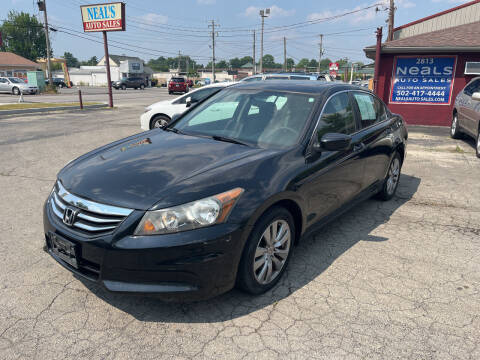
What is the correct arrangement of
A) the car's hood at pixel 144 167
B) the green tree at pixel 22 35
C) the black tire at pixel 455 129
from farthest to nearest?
the green tree at pixel 22 35, the black tire at pixel 455 129, the car's hood at pixel 144 167

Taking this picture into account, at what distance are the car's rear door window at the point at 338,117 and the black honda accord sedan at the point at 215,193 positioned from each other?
0.01m

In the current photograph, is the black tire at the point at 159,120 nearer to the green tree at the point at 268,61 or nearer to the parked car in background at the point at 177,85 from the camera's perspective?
the parked car in background at the point at 177,85

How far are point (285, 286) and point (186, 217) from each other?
47.7 inches

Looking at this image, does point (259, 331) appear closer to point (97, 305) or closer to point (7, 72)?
point (97, 305)

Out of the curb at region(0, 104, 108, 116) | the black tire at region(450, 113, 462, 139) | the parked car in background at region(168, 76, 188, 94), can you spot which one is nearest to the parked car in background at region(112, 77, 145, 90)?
the parked car in background at region(168, 76, 188, 94)

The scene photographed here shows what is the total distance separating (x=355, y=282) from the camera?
3299 millimetres

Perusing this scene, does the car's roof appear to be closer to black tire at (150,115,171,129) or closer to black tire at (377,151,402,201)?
black tire at (377,151,402,201)

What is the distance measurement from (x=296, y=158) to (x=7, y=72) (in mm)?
67044

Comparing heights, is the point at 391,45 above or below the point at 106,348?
above

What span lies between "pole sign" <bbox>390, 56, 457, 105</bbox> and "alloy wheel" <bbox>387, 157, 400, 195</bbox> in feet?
28.6

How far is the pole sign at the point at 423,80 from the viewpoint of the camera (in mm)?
12547

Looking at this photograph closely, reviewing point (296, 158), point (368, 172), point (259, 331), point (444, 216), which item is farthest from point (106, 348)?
point (444, 216)

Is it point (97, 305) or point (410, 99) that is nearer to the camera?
point (97, 305)

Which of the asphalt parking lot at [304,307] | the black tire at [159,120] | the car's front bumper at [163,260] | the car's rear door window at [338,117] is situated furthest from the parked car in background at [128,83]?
the car's front bumper at [163,260]
